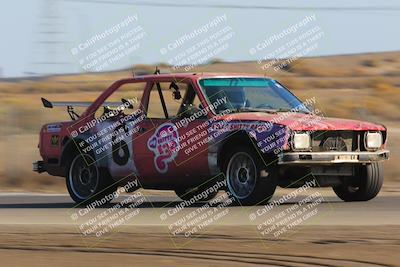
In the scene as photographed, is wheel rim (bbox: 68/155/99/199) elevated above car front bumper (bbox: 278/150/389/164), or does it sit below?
above

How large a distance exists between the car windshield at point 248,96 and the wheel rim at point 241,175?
0.71 meters

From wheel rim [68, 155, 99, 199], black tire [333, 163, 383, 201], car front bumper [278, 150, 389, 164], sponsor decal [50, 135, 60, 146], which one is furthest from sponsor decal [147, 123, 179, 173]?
black tire [333, 163, 383, 201]

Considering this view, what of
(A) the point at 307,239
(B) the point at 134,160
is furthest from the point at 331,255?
(B) the point at 134,160

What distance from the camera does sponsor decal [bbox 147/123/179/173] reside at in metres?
14.3

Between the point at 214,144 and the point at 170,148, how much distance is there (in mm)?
670

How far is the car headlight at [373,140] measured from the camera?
1409 cm

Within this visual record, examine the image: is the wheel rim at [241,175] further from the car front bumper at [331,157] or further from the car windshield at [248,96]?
the car windshield at [248,96]

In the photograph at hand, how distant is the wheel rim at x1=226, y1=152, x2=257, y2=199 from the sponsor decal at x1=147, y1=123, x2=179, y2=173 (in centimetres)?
82

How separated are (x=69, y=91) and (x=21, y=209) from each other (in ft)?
173

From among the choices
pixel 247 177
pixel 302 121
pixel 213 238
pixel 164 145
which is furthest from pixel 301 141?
pixel 213 238

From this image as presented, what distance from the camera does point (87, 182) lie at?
15.4 metres

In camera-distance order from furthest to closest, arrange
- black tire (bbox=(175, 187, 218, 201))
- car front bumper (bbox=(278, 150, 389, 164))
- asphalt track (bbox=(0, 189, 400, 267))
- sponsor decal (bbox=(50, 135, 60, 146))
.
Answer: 1. sponsor decal (bbox=(50, 135, 60, 146))
2. black tire (bbox=(175, 187, 218, 201))
3. car front bumper (bbox=(278, 150, 389, 164))
4. asphalt track (bbox=(0, 189, 400, 267))

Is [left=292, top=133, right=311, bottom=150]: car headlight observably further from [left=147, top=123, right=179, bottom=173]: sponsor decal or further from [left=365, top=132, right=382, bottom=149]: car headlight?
[left=147, top=123, right=179, bottom=173]: sponsor decal

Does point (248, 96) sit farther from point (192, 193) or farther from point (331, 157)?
point (192, 193)
